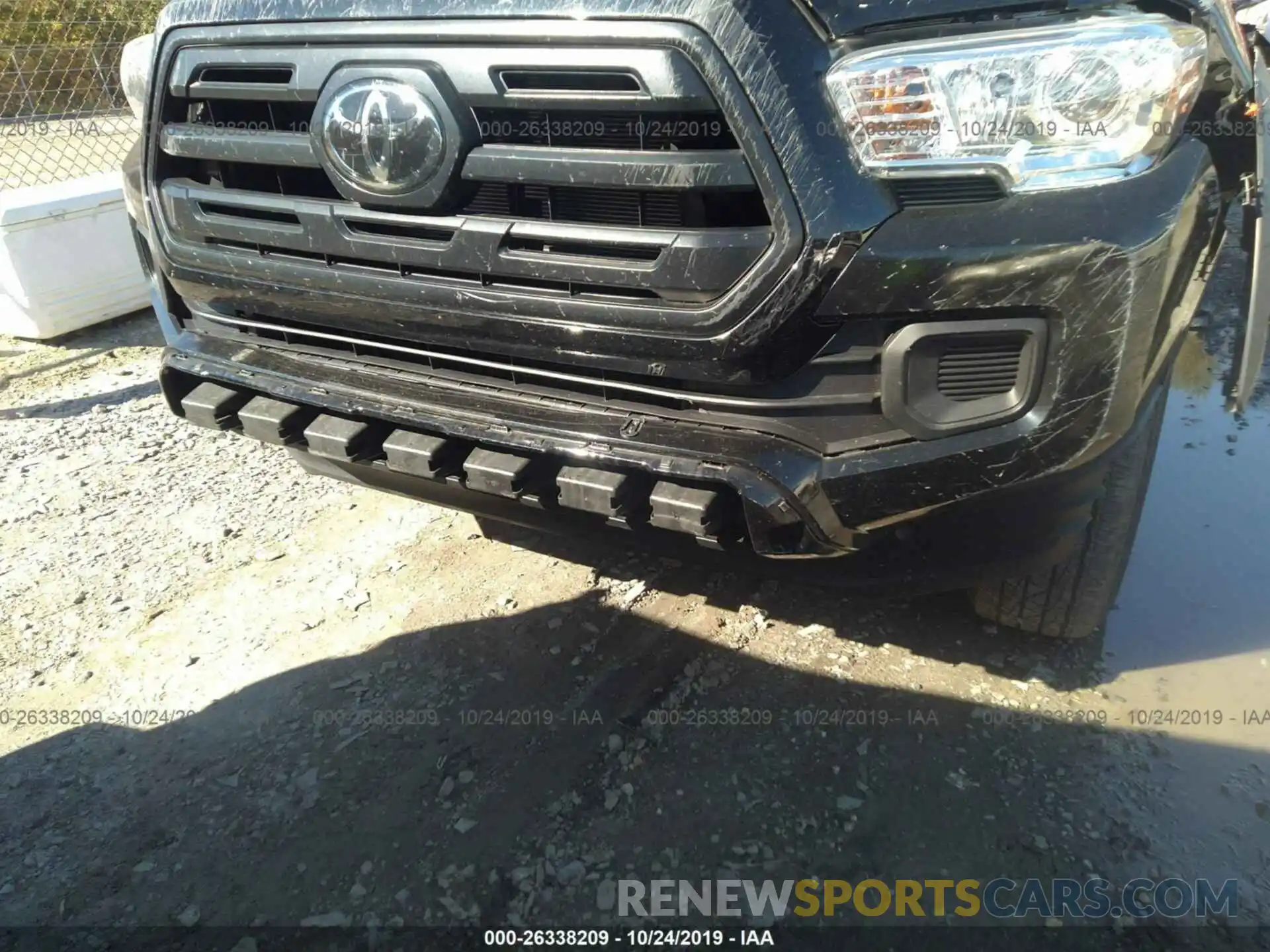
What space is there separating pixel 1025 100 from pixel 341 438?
1570 millimetres

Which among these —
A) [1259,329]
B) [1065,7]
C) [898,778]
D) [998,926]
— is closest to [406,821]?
[898,778]

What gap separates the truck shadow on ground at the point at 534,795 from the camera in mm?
1923

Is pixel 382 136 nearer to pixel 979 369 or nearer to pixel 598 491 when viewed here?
pixel 598 491

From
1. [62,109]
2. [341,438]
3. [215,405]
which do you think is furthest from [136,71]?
[62,109]

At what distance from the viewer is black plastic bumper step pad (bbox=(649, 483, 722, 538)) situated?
1.79m

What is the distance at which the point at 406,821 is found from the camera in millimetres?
2076

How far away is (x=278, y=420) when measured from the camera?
7.38 ft

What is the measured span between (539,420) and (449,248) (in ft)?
1.33

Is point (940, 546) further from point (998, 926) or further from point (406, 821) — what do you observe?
point (406, 821)

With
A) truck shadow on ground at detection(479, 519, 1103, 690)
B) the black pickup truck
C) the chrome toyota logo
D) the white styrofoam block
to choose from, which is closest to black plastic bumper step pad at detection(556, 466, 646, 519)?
the black pickup truck

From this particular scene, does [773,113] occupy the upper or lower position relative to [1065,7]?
lower

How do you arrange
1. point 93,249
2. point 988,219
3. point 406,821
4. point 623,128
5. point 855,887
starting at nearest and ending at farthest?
1. point 988,219
2. point 623,128
3. point 855,887
4. point 406,821
5. point 93,249

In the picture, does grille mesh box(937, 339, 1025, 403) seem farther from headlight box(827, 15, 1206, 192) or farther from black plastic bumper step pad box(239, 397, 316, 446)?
black plastic bumper step pad box(239, 397, 316, 446)

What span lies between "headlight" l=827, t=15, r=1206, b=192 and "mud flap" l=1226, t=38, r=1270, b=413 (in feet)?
2.50
